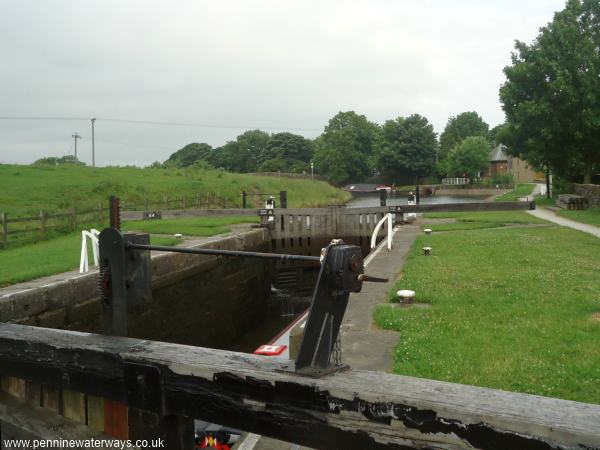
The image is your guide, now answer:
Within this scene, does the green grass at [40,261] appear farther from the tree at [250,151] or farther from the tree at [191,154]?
the tree at [191,154]

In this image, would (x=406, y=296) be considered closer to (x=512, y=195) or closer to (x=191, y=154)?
(x=512, y=195)

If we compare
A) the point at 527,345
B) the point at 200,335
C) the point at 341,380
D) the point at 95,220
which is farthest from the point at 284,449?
the point at 95,220

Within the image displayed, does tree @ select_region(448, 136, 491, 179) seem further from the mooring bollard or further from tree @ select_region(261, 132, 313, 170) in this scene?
the mooring bollard

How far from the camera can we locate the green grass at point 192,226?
53.7 ft

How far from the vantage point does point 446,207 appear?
12664 millimetres

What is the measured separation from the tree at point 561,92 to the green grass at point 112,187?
57.9 feet

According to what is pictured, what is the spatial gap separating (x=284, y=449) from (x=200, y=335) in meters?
9.37

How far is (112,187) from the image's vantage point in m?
32.6

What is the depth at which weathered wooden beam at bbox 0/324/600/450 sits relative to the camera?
55.6 inches

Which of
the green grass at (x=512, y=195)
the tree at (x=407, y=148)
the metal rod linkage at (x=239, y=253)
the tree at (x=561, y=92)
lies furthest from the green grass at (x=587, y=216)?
the tree at (x=407, y=148)

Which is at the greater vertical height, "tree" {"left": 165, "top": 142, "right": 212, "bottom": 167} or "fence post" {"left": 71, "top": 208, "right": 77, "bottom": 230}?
"tree" {"left": 165, "top": 142, "right": 212, "bottom": 167}

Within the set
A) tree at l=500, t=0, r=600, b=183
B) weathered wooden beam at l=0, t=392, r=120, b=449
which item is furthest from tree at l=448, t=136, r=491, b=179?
weathered wooden beam at l=0, t=392, r=120, b=449

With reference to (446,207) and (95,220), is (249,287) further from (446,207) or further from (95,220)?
(95,220)

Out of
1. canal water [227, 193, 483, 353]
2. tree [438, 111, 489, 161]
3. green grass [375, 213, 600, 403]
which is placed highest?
tree [438, 111, 489, 161]
